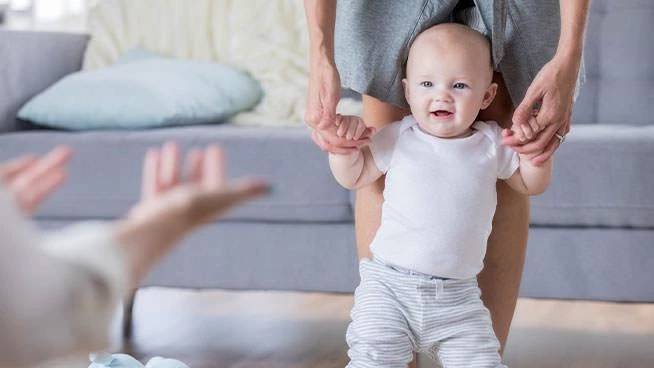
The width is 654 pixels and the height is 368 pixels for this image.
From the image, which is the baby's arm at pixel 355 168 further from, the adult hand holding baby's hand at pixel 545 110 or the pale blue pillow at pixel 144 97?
the pale blue pillow at pixel 144 97

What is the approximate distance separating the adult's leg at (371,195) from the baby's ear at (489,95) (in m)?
0.13

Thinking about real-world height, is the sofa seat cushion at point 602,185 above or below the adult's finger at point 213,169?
below

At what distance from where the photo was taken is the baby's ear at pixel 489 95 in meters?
1.61

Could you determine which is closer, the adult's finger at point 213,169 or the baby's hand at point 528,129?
the adult's finger at point 213,169

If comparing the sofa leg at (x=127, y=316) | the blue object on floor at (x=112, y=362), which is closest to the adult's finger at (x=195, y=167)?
the blue object on floor at (x=112, y=362)

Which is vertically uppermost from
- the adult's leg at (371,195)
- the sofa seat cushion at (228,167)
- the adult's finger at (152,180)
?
the adult's finger at (152,180)


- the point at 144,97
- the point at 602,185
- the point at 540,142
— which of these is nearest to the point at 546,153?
the point at 540,142

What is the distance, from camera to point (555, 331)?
260 centimetres

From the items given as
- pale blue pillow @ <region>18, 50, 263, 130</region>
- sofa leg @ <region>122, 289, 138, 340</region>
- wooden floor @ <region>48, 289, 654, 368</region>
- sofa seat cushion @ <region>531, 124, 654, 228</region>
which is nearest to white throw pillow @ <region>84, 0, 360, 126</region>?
pale blue pillow @ <region>18, 50, 263, 130</region>

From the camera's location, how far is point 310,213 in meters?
2.46

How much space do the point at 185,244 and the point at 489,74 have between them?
3.72 feet

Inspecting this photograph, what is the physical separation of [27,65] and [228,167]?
81cm

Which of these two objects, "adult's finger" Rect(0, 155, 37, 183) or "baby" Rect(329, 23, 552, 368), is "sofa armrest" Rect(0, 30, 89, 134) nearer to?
"baby" Rect(329, 23, 552, 368)

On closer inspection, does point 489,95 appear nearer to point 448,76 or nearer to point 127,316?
point 448,76
